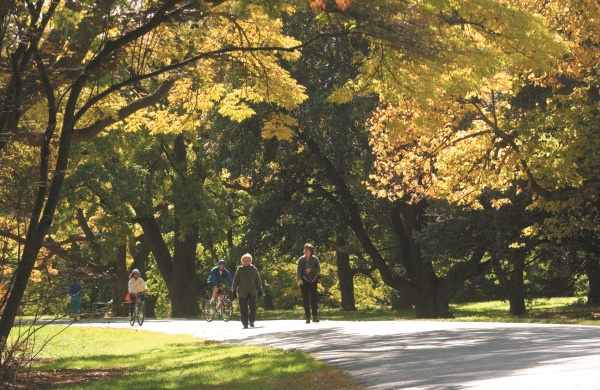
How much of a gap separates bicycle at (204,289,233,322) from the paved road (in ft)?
33.2

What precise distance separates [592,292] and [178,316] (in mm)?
17660

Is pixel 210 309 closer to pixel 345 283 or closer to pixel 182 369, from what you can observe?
pixel 182 369

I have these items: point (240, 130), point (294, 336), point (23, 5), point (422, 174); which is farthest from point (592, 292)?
point (23, 5)

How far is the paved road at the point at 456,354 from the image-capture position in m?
9.31

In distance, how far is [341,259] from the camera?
1996 inches

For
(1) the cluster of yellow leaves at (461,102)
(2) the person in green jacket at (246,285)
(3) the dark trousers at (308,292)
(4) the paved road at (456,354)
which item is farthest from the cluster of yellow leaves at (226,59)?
(2) the person in green jacket at (246,285)

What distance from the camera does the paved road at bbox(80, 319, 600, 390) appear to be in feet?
30.6

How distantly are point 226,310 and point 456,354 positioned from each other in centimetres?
1839

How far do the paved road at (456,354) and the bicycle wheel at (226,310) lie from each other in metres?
10.1

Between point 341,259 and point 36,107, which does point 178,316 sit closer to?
point 341,259

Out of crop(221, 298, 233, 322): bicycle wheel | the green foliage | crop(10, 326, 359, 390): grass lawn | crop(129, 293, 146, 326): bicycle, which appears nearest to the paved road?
crop(10, 326, 359, 390): grass lawn

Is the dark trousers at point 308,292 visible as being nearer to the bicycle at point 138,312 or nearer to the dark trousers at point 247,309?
the dark trousers at point 247,309

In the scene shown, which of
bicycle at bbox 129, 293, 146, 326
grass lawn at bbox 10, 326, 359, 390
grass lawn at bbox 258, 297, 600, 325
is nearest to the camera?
grass lawn at bbox 10, 326, 359, 390

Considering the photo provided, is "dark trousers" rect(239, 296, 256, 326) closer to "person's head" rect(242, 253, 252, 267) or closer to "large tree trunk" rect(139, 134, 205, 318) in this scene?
"person's head" rect(242, 253, 252, 267)
